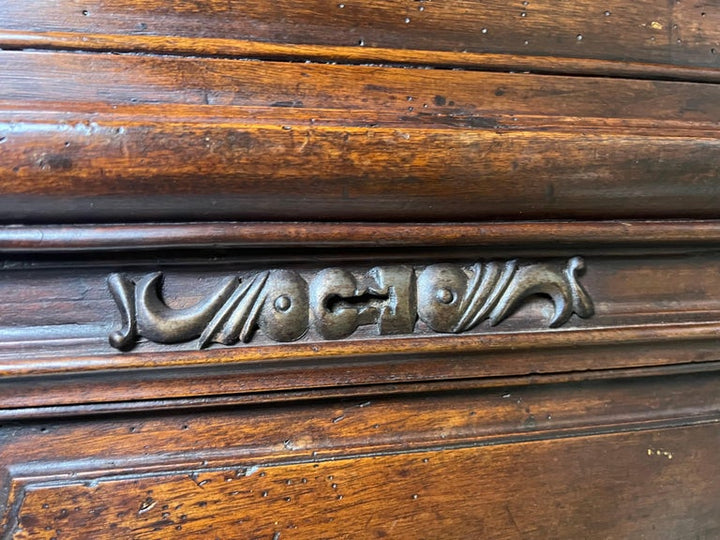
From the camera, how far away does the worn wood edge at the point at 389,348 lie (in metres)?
0.39

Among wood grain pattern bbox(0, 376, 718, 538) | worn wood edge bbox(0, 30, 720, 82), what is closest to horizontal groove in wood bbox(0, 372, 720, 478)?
wood grain pattern bbox(0, 376, 718, 538)

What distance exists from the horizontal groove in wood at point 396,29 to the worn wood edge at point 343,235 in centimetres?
12

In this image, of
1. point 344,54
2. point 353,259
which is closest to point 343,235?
point 353,259

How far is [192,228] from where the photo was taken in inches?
15.2

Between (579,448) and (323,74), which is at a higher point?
(323,74)

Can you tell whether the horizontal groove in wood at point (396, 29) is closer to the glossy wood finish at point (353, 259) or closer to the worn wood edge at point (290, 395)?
the glossy wood finish at point (353, 259)

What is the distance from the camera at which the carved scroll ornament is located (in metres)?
0.40

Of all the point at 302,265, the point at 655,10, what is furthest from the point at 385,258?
the point at 655,10

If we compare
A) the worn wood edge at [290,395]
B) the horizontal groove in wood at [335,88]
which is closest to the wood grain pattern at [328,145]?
the horizontal groove in wood at [335,88]

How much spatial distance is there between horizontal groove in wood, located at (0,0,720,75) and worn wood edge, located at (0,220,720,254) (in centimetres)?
12

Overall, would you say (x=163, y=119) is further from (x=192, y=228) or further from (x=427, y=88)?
(x=427, y=88)

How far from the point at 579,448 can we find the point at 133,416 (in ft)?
1.20

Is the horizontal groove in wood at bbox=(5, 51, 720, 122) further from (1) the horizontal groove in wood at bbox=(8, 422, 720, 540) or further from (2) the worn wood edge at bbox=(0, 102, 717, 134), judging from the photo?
(1) the horizontal groove in wood at bbox=(8, 422, 720, 540)

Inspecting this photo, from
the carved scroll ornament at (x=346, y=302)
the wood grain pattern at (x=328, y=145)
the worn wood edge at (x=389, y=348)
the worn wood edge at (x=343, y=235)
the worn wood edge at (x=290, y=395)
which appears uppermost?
the wood grain pattern at (x=328, y=145)
